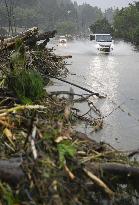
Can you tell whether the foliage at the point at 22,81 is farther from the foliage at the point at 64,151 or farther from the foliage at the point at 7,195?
the foliage at the point at 7,195

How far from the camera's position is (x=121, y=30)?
116 metres

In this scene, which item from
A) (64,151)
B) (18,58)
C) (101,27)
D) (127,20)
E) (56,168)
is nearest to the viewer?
(56,168)

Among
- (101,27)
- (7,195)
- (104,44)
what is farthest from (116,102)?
(101,27)

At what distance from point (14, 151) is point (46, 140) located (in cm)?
51

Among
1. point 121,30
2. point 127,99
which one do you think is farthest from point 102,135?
point 121,30

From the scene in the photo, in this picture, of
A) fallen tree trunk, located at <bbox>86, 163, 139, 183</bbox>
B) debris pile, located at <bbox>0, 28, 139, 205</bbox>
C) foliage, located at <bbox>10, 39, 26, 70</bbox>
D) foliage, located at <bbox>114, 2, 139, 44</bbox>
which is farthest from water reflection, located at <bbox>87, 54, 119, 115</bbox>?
foliage, located at <bbox>114, 2, 139, 44</bbox>

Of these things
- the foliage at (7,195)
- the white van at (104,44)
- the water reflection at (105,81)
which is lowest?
the white van at (104,44)

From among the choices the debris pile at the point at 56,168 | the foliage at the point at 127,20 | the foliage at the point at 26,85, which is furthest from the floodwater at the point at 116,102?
the foliage at the point at 127,20

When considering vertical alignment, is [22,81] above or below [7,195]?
above

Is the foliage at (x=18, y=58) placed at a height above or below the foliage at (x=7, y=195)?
above

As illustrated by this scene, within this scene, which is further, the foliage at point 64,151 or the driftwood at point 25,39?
the driftwood at point 25,39

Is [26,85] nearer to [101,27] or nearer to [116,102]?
[116,102]

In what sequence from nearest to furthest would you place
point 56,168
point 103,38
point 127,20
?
point 56,168, point 103,38, point 127,20

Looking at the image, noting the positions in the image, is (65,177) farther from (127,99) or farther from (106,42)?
(106,42)
